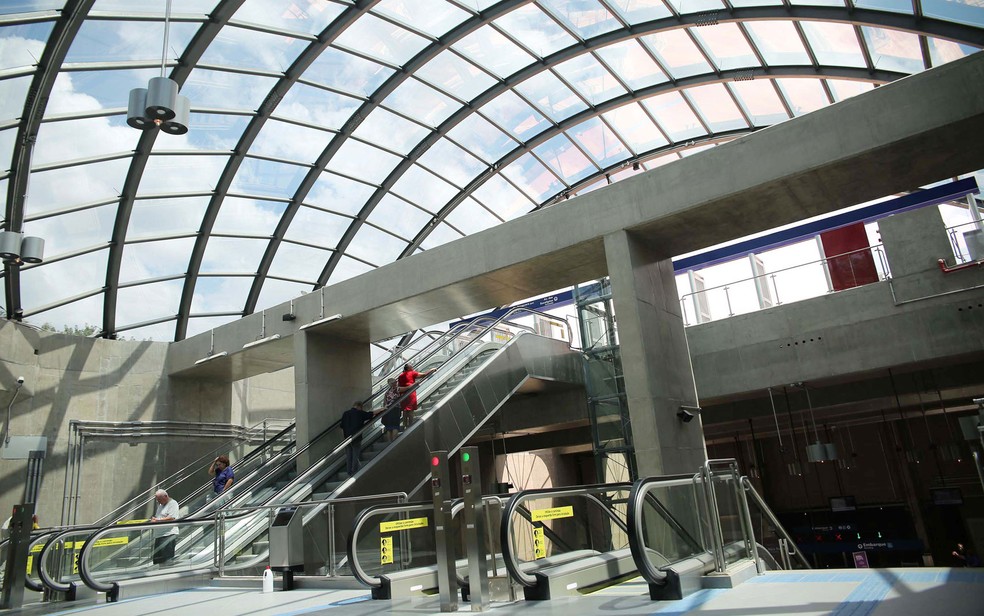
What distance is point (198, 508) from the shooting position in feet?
60.0

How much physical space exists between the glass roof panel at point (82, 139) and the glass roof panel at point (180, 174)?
3.78 feet

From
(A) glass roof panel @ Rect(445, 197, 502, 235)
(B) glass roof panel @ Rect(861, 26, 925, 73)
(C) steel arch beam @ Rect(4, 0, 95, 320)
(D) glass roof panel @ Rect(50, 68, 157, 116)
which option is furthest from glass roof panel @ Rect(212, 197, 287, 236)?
(B) glass roof panel @ Rect(861, 26, 925, 73)

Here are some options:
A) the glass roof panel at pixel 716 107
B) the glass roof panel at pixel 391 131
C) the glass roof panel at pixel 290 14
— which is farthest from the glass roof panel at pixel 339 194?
the glass roof panel at pixel 716 107

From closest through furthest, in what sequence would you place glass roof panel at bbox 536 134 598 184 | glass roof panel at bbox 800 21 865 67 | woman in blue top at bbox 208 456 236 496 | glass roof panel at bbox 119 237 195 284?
woman in blue top at bbox 208 456 236 496, glass roof panel at bbox 800 21 865 67, glass roof panel at bbox 119 237 195 284, glass roof panel at bbox 536 134 598 184

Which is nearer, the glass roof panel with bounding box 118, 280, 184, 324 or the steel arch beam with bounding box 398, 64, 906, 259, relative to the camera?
the steel arch beam with bounding box 398, 64, 906, 259

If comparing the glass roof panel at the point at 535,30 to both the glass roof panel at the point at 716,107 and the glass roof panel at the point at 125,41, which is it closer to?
the glass roof panel at the point at 716,107

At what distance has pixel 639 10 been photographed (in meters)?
21.0

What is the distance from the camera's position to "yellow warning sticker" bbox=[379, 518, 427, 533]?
9.76 meters

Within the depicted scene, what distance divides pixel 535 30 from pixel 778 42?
7.69 meters

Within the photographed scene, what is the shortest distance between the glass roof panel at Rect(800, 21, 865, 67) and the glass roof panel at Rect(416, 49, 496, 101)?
10.4m

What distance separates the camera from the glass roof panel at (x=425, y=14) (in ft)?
66.0

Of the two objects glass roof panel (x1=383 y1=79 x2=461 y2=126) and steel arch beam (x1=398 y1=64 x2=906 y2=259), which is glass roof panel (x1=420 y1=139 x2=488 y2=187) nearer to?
steel arch beam (x1=398 y1=64 x2=906 y2=259)

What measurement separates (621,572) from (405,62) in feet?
59.3

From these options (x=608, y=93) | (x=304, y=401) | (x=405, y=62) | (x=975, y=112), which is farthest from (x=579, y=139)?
(x=975, y=112)
